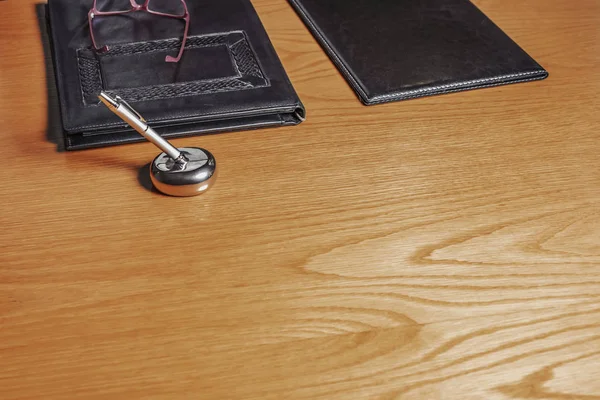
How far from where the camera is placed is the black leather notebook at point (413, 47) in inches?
34.7

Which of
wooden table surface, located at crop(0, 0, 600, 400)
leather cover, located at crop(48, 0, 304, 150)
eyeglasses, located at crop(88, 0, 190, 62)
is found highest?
eyeglasses, located at crop(88, 0, 190, 62)

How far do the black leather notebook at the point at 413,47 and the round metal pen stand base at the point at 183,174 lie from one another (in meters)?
0.25

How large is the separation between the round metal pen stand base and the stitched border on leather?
11 centimetres

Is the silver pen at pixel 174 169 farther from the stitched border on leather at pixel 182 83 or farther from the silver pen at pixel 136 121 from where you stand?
the stitched border on leather at pixel 182 83

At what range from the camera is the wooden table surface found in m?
0.56

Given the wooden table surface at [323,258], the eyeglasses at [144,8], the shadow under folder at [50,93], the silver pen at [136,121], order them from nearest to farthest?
the wooden table surface at [323,258] < the silver pen at [136,121] < the shadow under folder at [50,93] < the eyeglasses at [144,8]

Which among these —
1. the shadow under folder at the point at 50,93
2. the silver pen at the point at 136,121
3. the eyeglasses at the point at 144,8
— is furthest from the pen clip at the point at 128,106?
the eyeglasses at the point at 144,8

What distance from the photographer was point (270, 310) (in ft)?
1.98

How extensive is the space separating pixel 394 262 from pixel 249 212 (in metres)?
0.16

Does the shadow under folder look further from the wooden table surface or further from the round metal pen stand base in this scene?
the round metal pen stand base

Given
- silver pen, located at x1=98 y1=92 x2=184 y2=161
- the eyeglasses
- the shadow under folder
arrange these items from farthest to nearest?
1. the eyeglasses
2. the shadow under folder
3. silver pen, located at x1=98 y1=92 x2=184 y2=161

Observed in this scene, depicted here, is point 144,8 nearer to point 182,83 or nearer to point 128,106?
point 182,83

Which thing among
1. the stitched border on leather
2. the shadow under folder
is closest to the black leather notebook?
the stitched border on leather

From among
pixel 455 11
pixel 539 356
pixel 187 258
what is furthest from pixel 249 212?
pixel 455 11
